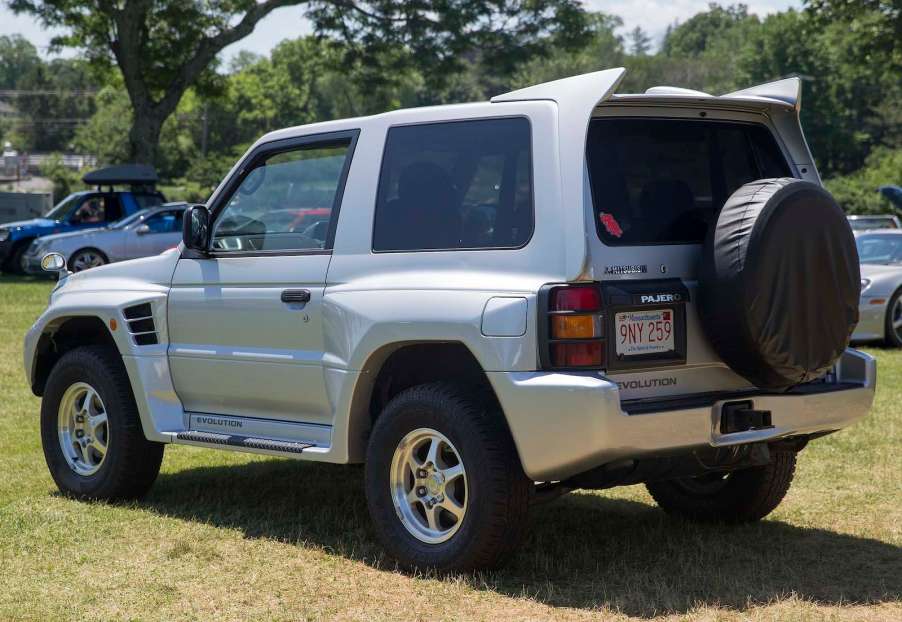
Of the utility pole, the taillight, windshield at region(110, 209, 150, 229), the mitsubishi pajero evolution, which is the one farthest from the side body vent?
the utility pole

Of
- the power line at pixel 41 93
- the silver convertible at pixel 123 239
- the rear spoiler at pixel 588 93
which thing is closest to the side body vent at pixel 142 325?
the rear spoiler at pixel 588 93

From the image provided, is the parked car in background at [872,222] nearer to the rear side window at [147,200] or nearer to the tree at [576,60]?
the tree at [576,60]

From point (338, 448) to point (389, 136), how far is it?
4.62 feet

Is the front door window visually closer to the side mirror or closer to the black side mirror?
the black side mirror

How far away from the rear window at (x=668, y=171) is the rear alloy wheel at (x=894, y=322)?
10.2 meters

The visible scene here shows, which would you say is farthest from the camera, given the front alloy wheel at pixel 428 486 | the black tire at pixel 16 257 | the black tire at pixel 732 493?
the black tire at pixel 16 257

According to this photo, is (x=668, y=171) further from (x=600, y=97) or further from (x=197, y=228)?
(x=197, y=228)

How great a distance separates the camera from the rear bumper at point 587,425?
4.84 meters

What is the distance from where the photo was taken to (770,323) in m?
5.03

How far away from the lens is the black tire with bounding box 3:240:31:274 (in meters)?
26.3

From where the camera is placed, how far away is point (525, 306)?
4965 millimetres

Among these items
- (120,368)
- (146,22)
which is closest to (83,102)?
(146,22)

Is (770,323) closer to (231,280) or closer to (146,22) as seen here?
(231,280)

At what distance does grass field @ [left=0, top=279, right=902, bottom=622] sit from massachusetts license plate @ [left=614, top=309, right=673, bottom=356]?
0.97 meters
